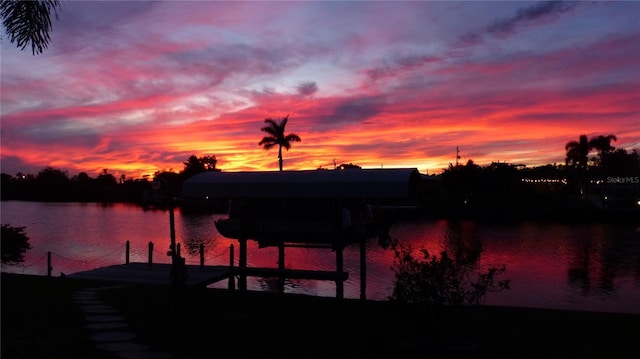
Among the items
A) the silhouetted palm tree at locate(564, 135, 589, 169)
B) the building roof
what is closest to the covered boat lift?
the building roof

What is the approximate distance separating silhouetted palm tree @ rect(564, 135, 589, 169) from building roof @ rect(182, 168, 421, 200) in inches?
4438

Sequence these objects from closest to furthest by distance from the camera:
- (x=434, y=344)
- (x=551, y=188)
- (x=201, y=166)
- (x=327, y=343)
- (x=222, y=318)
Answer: (x=434, y=344), (x=327, y=343), (x=222, y=318), (x=551, y=188), (x=201, y=166)

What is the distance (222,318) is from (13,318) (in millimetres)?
4025

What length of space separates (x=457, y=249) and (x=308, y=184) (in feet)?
43.4

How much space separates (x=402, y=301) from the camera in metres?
9.52

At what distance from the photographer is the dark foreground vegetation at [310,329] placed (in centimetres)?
918

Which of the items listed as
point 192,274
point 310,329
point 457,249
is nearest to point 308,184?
point 192,274

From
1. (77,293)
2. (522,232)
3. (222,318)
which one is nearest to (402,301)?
(222,318)

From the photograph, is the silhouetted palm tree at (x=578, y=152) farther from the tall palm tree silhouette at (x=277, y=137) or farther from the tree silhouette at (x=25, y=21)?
the tree silhouette at (x=25, y=21)

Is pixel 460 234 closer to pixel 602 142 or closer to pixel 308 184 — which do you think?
pixel 308 184

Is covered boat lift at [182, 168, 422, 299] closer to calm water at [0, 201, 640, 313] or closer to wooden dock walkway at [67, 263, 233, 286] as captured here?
wooden dock walkway at [67, 263, 233, 286]

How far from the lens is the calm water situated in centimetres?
2648

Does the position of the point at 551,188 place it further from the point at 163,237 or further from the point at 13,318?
the point at 13,318

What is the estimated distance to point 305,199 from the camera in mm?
25266
